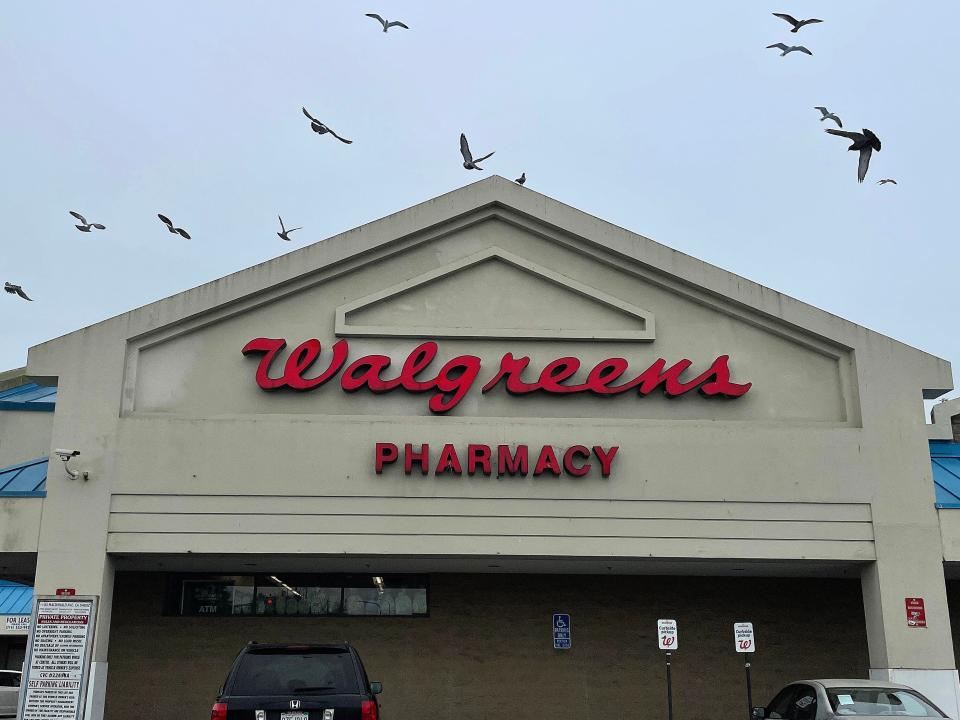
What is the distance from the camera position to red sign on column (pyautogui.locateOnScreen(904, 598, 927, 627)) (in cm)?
1670

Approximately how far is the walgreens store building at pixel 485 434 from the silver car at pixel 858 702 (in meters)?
4.06

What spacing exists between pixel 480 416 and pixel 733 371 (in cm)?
445

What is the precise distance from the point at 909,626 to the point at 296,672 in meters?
10.4

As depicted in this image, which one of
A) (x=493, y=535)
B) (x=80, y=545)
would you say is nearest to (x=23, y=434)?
(x=80, y=545)

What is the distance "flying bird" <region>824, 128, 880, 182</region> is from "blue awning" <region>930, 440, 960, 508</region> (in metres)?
5.76

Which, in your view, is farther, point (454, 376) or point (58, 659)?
point (454, 376)

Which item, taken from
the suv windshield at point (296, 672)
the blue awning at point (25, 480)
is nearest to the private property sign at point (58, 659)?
the blue awning at point (25, 480)

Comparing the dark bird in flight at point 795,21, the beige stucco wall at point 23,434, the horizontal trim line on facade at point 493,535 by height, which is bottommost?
the horizontal trim line on facade at point 493,535

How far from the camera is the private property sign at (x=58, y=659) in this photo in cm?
1554

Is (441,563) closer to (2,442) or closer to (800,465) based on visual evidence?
(800,465)

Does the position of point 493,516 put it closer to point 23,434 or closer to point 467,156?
point 467,156

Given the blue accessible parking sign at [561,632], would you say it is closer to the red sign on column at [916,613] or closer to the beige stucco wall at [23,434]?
the red sign on column at [916,613]

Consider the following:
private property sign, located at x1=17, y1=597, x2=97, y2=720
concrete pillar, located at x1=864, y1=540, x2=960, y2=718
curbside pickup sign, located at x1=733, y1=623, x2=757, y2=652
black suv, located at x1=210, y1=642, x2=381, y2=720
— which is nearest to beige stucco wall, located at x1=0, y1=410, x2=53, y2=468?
private property sign, located at x1=17, y1=597, x2=97, y2=720

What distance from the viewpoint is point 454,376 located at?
1773 centimetres
